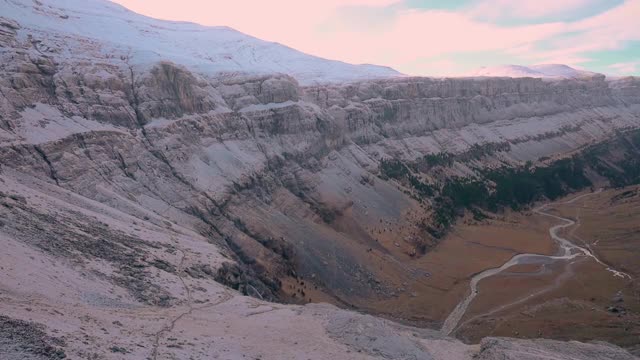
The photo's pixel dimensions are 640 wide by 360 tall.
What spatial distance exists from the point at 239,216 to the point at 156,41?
34.1m

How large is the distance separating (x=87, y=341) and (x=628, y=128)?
148793 mm

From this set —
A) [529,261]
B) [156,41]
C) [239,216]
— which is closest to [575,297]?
[529,261]

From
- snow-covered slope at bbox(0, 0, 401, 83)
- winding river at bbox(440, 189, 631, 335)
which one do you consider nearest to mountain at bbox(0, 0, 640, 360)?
snow-covered slope at bbox(0, 0, 401, 83)

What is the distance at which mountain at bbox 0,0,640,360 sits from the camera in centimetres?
2361

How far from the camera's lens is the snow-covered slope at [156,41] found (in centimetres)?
5375

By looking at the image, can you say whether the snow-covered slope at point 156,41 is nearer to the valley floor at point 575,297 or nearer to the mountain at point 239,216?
the mountain at point 239,216

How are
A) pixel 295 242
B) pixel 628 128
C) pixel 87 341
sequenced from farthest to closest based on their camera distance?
pixel 628 128
pixel 295 242
pixel 87 341

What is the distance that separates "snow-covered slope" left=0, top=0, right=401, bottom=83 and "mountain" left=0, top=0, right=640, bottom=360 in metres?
0.45

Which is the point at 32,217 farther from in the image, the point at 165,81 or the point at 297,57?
the point at 297,57

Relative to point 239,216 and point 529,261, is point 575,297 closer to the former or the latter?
point 529,261

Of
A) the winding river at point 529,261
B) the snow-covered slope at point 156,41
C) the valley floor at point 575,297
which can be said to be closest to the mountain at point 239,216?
the valley floor at point 575,297

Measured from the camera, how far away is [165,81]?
5359 cm

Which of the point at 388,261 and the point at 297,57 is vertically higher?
the point at 297,57

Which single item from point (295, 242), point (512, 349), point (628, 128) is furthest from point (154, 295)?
point (628, 128)
